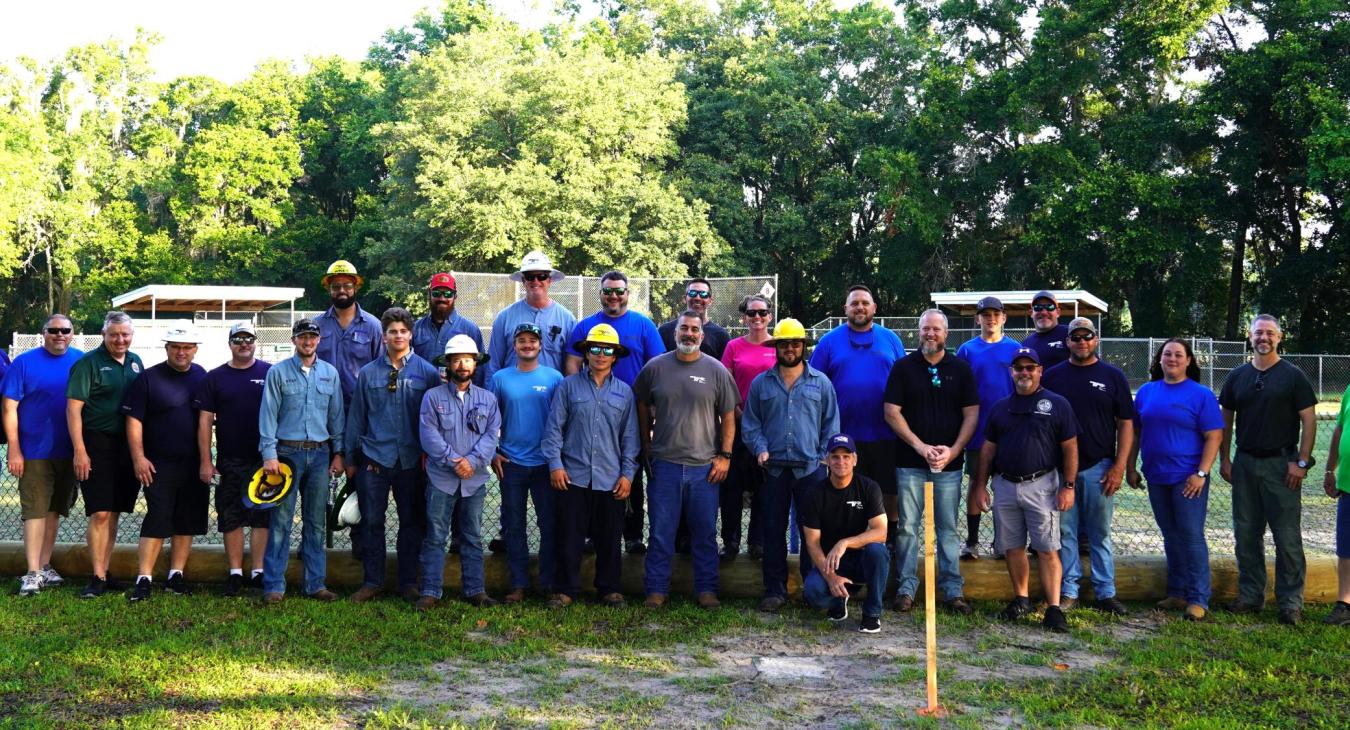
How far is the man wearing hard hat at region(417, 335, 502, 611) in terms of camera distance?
697cm

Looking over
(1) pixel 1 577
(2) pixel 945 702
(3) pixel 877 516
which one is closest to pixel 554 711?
(2) pixel 945 702

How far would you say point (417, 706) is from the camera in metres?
5.17

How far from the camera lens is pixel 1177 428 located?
6.99 meters

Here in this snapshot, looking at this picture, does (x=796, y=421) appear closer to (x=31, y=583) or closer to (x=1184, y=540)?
(x=1184, y=540)

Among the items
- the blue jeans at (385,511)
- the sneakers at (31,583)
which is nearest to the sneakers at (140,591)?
the sneakers at (31,583)

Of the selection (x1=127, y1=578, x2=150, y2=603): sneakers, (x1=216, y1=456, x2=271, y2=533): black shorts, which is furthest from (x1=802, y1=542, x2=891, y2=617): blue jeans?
(x1=127, y1=578, x2=150, y2=603): sneakers

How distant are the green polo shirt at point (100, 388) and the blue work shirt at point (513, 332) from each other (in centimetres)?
247

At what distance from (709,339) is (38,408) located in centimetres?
495

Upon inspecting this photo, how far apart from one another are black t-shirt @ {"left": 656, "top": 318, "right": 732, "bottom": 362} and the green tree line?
24.3m

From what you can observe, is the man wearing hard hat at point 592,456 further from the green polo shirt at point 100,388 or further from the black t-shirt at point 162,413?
the green polo shirt at point 100,388

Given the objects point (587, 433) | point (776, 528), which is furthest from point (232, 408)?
point (776, 528)

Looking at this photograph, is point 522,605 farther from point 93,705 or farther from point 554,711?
point 93,705

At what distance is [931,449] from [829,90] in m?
38.0

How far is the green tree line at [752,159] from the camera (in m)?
31.6
